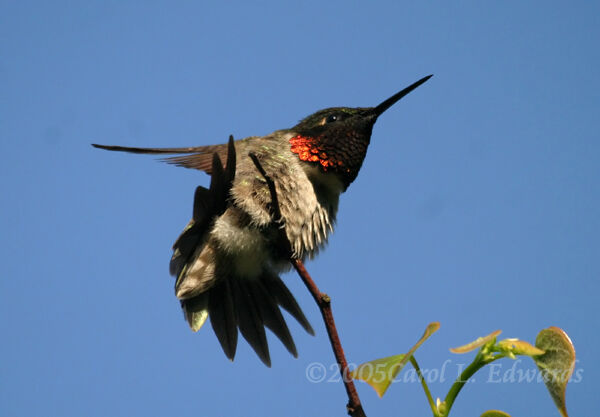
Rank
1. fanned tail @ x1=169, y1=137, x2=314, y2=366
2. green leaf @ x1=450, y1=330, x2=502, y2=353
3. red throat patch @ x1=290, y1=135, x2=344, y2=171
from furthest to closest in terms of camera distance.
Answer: red throat patch @ x1=290, y1=135, x2=344, y2=171
fanned tail @ x1=169, y1=137, x2=314, y2=366
green leaf @ x1=450, y1=330, x2=502, y2=353

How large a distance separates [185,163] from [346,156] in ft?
3.08

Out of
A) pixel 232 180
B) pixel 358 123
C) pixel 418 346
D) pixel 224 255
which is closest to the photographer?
pixel 418 346

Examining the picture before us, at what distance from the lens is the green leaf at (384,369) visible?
1.22m

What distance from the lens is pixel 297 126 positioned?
12.9 ft

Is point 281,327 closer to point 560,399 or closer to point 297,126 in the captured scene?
point 297,126

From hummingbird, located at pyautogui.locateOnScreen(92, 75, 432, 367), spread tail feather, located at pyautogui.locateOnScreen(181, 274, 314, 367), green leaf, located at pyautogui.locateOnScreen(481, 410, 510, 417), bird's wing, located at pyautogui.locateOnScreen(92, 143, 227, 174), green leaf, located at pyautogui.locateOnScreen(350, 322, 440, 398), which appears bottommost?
green leaf, located at pyautogui.locateOnScreen(481, 410, 510, 417)

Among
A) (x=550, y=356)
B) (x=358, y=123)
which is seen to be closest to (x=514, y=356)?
(x=550, y=356)

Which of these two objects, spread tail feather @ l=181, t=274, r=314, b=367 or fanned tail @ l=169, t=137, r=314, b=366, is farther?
spread tail feather @ l=181, t=274, r=314, b=367

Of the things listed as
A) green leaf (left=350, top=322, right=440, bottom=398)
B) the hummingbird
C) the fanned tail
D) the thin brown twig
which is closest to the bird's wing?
the hummingbird

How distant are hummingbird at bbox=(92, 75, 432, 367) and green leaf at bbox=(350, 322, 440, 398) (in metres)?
1.62

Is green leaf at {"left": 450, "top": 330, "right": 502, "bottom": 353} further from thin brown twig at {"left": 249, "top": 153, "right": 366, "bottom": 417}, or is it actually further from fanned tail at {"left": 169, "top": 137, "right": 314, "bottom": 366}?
fanned tail at {"left": 169, "top": 137, "right": 314, "bottom": 366}

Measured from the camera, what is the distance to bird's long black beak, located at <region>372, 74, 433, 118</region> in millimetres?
3541

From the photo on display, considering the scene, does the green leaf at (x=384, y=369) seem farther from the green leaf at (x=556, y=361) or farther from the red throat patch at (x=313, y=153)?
the red throat patch at (x=313, y=153)

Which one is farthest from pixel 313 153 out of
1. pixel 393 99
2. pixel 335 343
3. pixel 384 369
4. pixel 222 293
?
pixel 384 369
